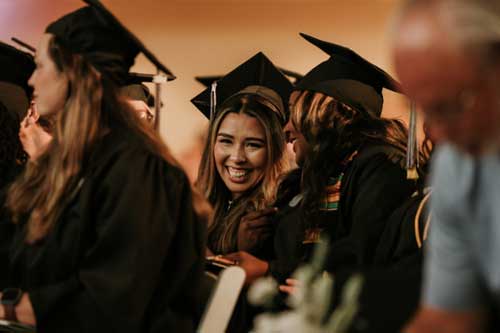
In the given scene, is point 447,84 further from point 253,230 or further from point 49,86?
point 253,230

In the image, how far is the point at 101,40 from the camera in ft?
8.05

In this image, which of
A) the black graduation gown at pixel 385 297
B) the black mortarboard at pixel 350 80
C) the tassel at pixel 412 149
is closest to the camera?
the black graduation gown at pixel 385 297

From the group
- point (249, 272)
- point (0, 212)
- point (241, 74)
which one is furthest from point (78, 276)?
point (241, 74)

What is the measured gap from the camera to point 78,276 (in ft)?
7.43

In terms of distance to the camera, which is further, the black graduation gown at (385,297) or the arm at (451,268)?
the black graduation gown at (385,297)

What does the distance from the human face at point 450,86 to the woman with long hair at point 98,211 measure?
121 cm

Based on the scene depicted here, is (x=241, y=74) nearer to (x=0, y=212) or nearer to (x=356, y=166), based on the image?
(x=356, y=166)

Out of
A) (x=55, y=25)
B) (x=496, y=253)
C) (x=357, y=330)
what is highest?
(x=55, y=25)

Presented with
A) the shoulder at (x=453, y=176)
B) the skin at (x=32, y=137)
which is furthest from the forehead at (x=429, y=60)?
the skin at (x=32, y=137)

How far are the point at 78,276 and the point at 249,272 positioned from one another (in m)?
1.02

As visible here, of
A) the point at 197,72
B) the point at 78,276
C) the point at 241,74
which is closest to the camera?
the point at 78,276

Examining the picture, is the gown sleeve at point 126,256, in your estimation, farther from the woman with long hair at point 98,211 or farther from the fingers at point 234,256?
the fingers at point 234,256

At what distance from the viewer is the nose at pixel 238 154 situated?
3578 mm

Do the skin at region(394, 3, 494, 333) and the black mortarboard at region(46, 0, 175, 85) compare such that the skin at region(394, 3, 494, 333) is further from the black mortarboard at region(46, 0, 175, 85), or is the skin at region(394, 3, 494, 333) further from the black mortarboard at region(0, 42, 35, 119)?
the black mortarboard at region(0, 42, 35, 119)
